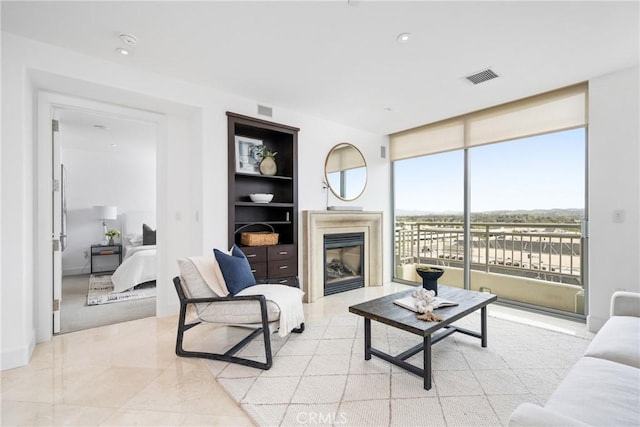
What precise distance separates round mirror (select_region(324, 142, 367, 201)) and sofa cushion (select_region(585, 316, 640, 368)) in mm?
3174

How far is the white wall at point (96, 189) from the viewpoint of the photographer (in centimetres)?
579

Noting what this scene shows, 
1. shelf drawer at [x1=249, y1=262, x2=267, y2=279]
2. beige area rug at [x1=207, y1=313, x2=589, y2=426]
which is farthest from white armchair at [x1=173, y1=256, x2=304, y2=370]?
shelf drawer at [x1=249, y1=262, x2=267, y2=279]

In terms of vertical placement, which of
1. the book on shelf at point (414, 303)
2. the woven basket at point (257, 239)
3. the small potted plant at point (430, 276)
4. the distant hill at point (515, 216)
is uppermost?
the distant hill at point (515, 216)

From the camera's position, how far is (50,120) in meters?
2.79

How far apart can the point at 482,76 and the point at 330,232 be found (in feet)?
8.44

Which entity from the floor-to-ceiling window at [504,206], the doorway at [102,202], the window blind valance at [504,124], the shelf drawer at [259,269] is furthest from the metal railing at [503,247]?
the doorway at [102,202]

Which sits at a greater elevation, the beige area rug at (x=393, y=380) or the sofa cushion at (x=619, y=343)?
the sofa cushion at (x=619, y=343)

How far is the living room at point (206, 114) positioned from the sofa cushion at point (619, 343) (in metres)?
1.41

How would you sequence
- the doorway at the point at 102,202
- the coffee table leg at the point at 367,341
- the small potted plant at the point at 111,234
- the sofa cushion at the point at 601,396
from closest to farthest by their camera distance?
1. the sofa cushion at the point at 601,396
2. the coffee table leg at the point at 367,341
3. the doorway at the point at 102,202
4. the small potted plant at the point at 111,234

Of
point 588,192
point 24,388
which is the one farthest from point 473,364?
point 24,388

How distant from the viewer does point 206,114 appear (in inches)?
127

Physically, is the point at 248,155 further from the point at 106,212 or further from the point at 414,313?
the point at 106,212

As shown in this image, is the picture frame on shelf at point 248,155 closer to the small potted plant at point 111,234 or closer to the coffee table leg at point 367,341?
the coffee table leg at point 367,341

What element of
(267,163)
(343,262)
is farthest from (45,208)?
(343,262)
